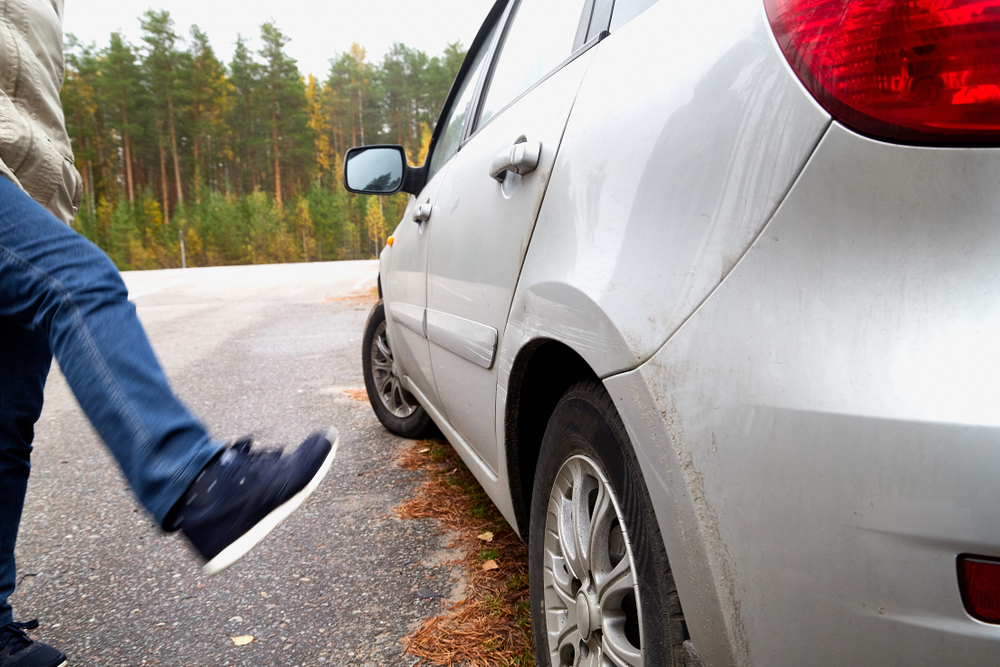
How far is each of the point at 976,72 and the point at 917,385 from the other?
36 centimetres

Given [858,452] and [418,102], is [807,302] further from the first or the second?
[418,102]

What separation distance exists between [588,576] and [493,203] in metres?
0.96

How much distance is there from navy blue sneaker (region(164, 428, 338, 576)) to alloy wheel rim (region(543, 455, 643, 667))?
0.54 metres

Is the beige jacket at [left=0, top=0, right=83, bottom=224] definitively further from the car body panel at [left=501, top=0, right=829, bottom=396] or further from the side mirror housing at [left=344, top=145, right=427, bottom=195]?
the side mirror housing at [left=344, top=145, right=427, bottom=195]

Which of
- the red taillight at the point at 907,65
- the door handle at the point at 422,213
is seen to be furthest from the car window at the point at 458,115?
the red taillight at the point at 907,65

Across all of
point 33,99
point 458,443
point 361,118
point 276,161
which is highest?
point 361,118

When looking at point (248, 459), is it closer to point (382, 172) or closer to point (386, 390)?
point (382, 172)

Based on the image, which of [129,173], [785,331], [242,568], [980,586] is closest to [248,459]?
[785,331]

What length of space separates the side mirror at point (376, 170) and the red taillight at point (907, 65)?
2675 millimetres

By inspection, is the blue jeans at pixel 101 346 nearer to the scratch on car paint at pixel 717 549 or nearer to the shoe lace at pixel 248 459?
the shoe lace at pixel 248 459

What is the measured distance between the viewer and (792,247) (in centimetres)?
82

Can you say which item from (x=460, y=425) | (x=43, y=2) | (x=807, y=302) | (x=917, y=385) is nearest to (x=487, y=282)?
(x=460, y=425)

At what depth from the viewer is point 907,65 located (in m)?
0.77

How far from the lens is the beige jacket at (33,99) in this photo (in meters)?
1.58
